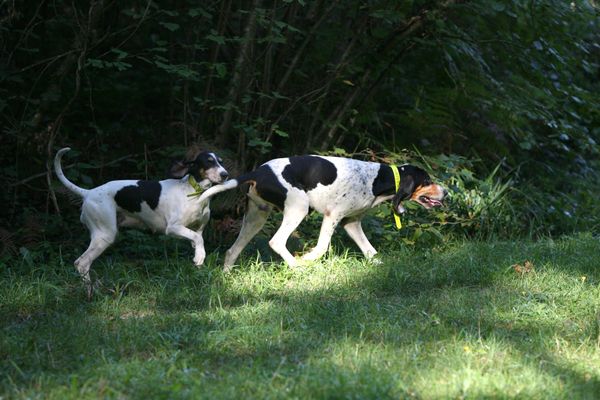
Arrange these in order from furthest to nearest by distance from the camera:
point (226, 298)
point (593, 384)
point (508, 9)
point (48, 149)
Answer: point (508, 9) → point (48, 149) → point (226, 298) → point (593, 384)

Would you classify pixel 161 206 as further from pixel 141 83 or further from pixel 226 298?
pixel 141 83

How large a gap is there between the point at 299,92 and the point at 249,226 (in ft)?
10.2

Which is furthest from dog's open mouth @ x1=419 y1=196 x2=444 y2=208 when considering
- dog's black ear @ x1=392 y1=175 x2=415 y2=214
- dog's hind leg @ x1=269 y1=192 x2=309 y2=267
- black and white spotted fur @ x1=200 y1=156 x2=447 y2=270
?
dog's hind leg @ x1=269 y1=192 x2=309 y2=267

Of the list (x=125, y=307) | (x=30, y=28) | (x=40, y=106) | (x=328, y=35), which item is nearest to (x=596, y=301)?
(x=125, y=307)

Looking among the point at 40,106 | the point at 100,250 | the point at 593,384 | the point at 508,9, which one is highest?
the point at 508,9

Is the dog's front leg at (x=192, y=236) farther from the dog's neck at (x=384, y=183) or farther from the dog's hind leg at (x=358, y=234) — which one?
the dog's neck at (x=384, y=183)

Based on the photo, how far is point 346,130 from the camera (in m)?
10.6

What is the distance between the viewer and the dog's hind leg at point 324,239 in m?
8.01

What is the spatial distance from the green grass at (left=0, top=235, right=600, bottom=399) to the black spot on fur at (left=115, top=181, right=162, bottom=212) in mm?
554

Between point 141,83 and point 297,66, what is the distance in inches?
79.7

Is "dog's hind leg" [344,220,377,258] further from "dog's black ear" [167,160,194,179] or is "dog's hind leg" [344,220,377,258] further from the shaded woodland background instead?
"dog's black ear" [167,160,194,179]

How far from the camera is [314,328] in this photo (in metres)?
5.69

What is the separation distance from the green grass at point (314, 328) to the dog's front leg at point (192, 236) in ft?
0.60

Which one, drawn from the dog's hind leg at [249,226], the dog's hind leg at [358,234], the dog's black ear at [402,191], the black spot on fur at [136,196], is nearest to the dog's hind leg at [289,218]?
the dog's hind leg at [249,226]
